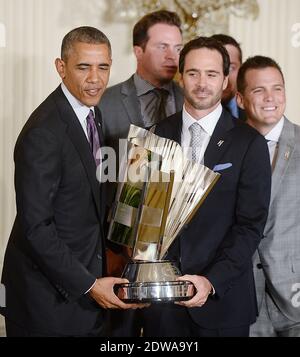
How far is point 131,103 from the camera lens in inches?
130

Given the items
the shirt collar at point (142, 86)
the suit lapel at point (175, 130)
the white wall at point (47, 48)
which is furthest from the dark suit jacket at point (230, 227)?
the white wall at point (47, 48)

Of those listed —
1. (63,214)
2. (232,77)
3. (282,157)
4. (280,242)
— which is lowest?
(280,242)

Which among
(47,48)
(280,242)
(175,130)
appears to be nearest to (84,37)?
(175,130)

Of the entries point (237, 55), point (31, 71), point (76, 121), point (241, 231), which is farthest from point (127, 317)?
point (31, 71)

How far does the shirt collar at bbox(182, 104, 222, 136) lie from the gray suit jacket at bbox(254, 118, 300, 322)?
0.25 m

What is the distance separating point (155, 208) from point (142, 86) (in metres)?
1.01

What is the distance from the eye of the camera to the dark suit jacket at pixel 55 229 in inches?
95.7

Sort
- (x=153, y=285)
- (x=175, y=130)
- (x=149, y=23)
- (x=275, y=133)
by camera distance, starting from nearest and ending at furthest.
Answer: (x=153, y=285), (x=175, y=130), (x=275, y=133), (x=149, y=23)

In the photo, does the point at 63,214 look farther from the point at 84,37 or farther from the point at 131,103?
the point at 131,103

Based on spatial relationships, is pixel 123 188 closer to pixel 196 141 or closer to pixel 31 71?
pixel 196 141

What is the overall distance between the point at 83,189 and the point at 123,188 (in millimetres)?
116

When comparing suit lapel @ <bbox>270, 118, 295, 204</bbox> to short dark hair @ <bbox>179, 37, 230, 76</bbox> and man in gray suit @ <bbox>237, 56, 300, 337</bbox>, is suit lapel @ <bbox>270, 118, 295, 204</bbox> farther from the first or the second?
short dark hair @ <bbox>179, 37, 230, 76</bbox>

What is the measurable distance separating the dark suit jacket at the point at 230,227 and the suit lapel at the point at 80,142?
0.32 metres

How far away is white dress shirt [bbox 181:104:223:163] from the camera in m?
2.71
